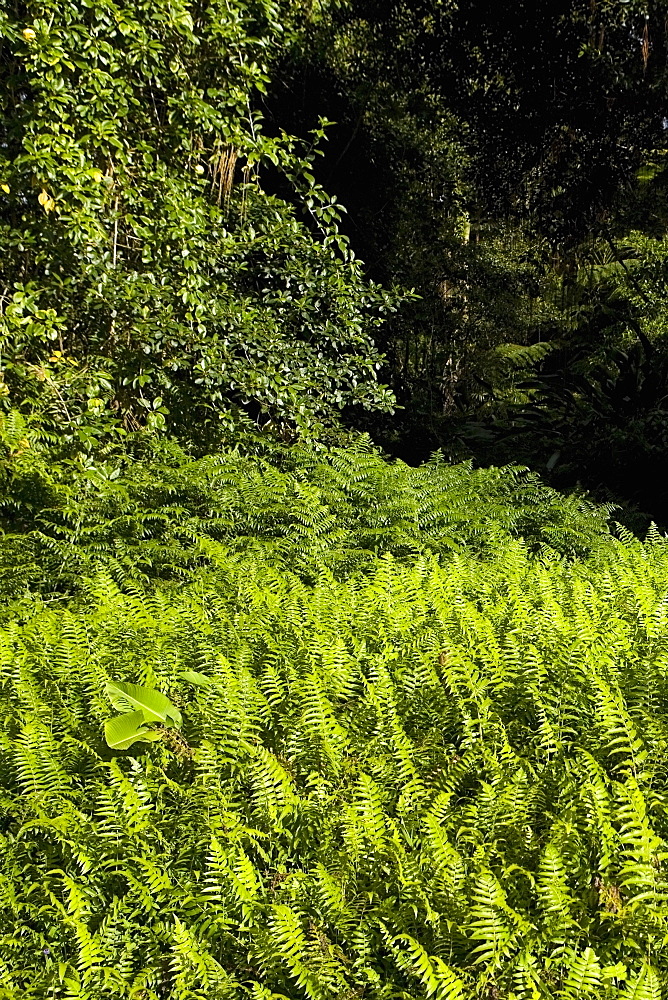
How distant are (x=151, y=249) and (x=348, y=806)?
18.5ft

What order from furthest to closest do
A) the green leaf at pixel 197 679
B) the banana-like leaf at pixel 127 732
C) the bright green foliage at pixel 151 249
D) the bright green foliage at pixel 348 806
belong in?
the bright green foliage at pixel 151 249 < the green leaf at pixel 197 679 < the banana-like leaf at pixel 127 732 < the bright green foliage at pixel 348 806

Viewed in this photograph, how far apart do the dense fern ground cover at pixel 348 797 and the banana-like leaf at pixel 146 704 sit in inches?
3.0

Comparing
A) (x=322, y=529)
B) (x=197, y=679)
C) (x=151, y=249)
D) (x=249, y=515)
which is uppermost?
(x=151, y=249)

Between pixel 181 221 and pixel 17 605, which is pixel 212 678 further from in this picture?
pixel 181 221

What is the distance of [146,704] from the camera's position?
8.32ft

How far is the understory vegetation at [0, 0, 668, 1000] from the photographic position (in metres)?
1.91

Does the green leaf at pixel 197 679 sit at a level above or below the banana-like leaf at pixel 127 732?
above

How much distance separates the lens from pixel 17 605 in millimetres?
4156

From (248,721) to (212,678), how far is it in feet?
1.00

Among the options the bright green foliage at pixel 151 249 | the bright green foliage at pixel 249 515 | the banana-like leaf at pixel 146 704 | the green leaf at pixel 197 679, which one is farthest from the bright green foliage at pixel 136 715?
the bright green foliage at pixel 151 249

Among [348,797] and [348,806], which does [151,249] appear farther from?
[348,806]

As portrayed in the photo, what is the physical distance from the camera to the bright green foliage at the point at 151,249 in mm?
6289

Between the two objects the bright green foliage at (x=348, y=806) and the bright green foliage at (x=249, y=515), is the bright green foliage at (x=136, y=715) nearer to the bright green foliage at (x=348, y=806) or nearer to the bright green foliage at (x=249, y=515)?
the bright green foliage at (x=348, y=806)

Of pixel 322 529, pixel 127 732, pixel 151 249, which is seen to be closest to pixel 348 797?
pixel 127 732
